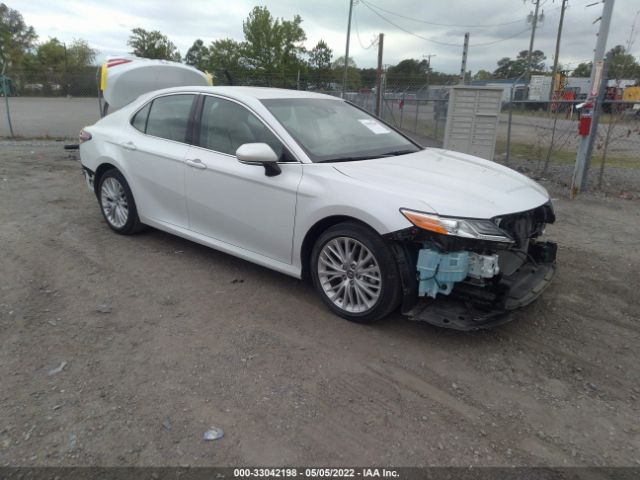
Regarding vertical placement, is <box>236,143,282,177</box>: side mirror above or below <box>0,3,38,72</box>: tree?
below

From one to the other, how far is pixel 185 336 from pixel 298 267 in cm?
101

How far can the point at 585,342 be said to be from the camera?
351 centimetres

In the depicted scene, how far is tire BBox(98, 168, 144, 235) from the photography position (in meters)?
5.25

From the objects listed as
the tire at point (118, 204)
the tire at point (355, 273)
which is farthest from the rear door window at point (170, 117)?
the tire at point (355, 273)

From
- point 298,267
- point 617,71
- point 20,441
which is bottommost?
point 20,441

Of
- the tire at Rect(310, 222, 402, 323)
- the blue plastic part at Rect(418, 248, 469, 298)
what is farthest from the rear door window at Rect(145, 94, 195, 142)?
the blue plastic part at Rect(418, 248, 469, 298)

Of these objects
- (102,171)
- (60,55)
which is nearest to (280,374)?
(102,171)

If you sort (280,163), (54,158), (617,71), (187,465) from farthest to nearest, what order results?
1. (54,158)
2. (617,71)
3. (280,163)
4. (187,465)

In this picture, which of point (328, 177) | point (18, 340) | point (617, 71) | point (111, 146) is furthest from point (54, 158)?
point (617, 71)

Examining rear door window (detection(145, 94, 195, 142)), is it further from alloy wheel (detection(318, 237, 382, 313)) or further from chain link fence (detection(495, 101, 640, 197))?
chain link fence (detection(495, 101, 640, 197))

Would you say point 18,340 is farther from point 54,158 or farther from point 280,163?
point 54,158

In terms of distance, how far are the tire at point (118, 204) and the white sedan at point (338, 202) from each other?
1.8 inches

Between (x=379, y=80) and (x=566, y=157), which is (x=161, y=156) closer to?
(x=379, y=80)

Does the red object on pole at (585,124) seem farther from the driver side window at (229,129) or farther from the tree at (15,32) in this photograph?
the tree at (15,32)
